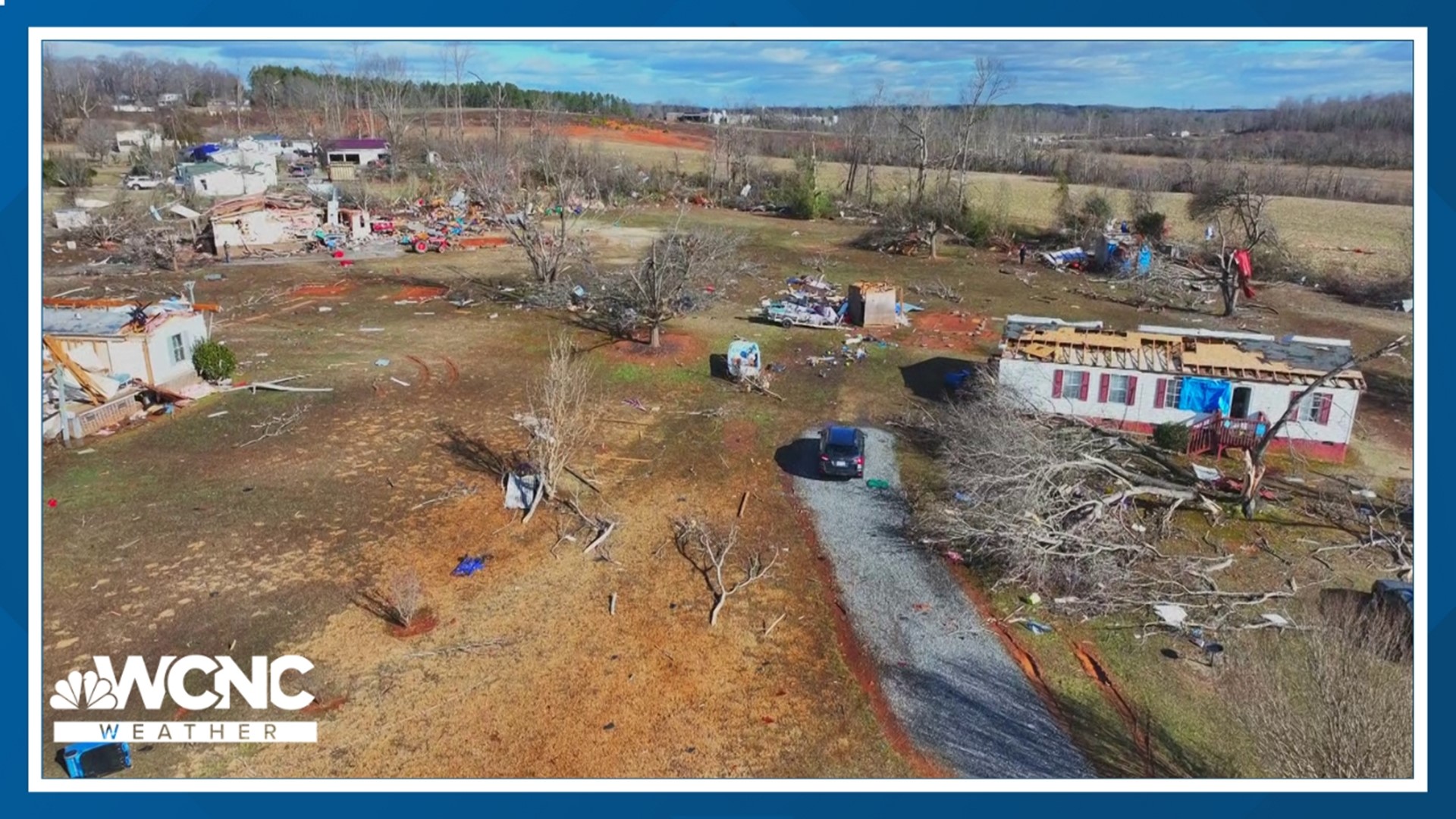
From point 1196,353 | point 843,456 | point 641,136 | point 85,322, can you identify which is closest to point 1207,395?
point 1196,353

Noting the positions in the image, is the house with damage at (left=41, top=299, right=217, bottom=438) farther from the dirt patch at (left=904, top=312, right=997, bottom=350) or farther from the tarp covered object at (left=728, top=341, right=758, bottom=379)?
the dirt patch at (left=904, top=312, right=997, bottom=350)

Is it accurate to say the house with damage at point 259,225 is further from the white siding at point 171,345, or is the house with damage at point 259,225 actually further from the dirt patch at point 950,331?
the dirt patch at point 950,331

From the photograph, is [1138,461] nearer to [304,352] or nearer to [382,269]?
[304,352]

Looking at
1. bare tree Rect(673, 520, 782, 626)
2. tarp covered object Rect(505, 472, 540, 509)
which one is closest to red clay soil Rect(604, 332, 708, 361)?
tarp covered object Rect(505, 472, 540, 509)

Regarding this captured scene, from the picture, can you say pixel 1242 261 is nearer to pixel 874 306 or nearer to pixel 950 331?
pixel 950 331

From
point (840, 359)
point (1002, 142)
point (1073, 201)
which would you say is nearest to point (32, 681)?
point (840, 359)

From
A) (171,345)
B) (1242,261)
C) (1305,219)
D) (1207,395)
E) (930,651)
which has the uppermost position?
(1305,219)

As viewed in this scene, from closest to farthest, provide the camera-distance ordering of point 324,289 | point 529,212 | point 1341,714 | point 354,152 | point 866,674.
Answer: point 1341,714 < point 866,674 < point 324,289 < point 529,212 < point 354,152
